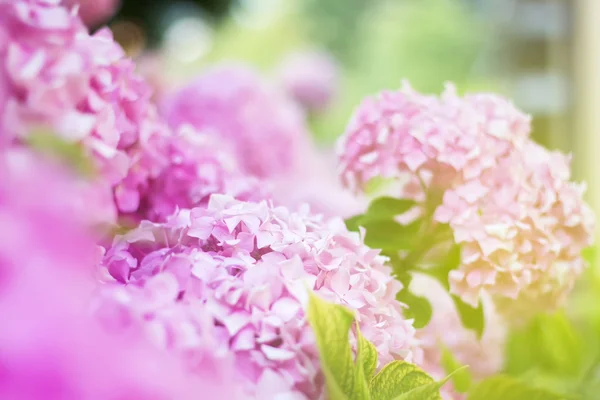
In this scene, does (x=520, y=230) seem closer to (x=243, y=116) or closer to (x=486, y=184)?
(x=486, y=184)

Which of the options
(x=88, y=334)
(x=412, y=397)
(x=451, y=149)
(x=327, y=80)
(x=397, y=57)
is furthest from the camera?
(x=397, y=57)

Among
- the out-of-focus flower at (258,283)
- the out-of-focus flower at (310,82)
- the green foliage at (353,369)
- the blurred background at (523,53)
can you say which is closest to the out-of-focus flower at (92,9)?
the blurred background at (523,53)

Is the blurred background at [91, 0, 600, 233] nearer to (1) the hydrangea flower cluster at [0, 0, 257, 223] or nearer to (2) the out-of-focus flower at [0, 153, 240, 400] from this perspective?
(1) the hydrangea flower cluster at [0, 0, 257, 223]

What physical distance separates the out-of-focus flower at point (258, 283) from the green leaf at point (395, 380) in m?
0.02

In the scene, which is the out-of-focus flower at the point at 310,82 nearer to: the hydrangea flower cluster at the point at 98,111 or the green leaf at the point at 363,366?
the hydrangea flower cluster at the point at 98,111

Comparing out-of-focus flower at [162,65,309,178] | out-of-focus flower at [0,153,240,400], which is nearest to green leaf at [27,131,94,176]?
out-of-focus flower at [0,153,240,400]

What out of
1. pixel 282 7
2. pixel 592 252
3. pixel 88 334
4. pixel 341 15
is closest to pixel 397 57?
pixel 341 15

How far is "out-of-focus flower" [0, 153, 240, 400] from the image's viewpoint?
0.54 ft

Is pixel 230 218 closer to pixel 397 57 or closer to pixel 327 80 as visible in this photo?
pixel 327 80

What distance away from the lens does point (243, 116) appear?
0.89 meters

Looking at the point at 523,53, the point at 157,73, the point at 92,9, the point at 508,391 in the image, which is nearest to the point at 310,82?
the point at 157,73

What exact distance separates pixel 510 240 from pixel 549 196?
0.04 m

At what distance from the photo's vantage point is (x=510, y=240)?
387 millimetres

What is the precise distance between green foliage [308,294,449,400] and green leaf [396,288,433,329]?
0.23 ft
